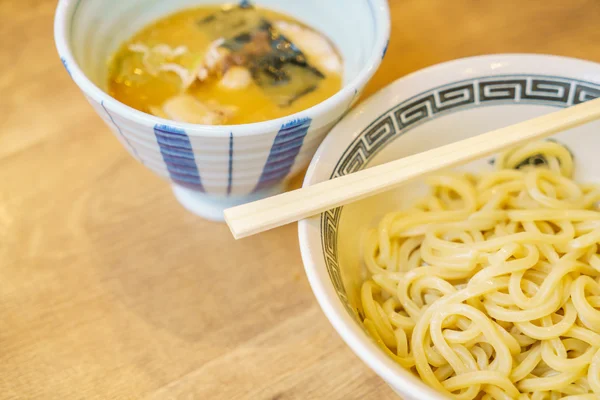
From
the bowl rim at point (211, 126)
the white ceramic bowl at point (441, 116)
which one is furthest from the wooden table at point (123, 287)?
the bowl rim at point (211, 126)

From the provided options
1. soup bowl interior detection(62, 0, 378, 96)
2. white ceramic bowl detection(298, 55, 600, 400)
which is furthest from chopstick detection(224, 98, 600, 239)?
soup bowl interior detection(62, 0, 378, 96)

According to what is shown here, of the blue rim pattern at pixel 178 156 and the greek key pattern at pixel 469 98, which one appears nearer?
the blue rim pattern at pixel 178 156

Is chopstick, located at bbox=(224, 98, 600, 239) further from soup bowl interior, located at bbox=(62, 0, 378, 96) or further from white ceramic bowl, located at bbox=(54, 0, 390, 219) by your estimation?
soup bowl interior, located at bbox=(62, 0, 378, 96)

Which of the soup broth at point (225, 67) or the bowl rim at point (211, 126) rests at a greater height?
the bowl rim at point (211, 126)

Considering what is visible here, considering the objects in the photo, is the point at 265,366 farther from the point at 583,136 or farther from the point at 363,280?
the point at 583,136

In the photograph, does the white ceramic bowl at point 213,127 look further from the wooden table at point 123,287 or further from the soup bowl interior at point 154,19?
the wooden table at point 123,287

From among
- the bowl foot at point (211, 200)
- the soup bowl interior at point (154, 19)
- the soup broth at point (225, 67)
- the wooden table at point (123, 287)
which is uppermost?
the soup bowl interior at point (154, 19)

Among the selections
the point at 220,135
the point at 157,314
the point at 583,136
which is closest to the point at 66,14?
the point at 220,135

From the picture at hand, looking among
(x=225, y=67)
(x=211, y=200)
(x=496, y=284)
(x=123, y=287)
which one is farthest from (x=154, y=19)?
(x=496, y=284)

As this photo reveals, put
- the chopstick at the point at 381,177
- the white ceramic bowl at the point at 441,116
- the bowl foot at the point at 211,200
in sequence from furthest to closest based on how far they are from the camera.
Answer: the bowl foot at the point at 211,200
the white ceramic bowl at the point at 441,116
the chopstick at the point at 381,177

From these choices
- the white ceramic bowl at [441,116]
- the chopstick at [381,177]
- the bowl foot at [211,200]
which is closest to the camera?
the chopstick at [381,177]
